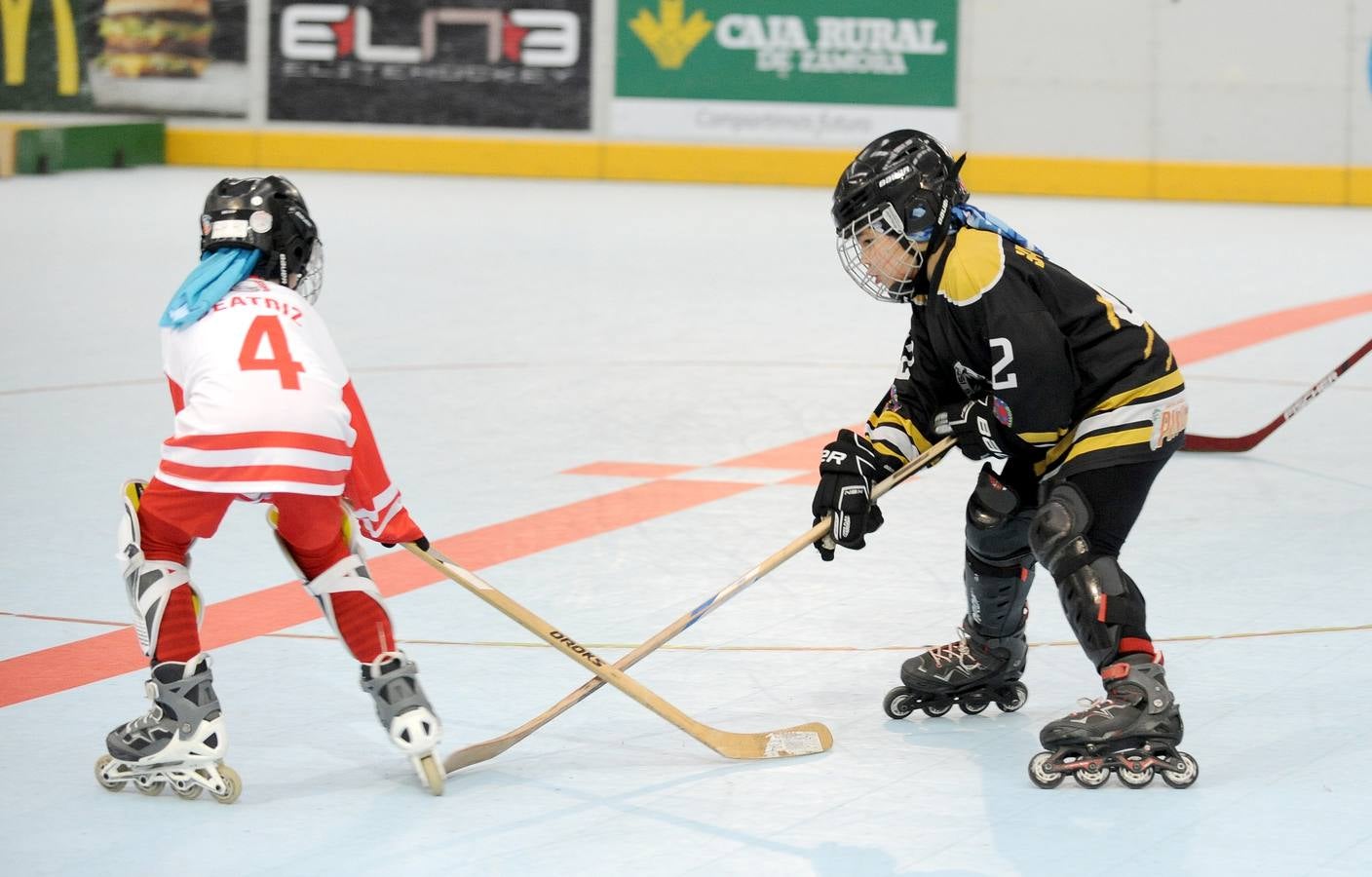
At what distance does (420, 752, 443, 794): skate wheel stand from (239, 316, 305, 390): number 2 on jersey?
68 cm

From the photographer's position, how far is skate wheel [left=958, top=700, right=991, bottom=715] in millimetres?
3574

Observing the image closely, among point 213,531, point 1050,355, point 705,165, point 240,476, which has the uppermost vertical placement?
point 705,165

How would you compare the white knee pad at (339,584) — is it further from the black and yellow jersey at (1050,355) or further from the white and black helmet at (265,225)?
the black and yellow jersey at (1050,355)

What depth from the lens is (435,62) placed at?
1493 centimetres

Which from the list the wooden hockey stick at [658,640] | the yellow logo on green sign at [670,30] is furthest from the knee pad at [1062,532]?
the yellow logo on green sign at [670,30]

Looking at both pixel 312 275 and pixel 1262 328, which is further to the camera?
pixel 1262 328

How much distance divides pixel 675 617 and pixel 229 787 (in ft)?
4.47

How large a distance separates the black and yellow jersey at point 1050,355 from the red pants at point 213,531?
1.14m

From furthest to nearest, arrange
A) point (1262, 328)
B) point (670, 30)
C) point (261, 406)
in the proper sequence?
point (670, 30), point (1262, 328), point (261, 406)

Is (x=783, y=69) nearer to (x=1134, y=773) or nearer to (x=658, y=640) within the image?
(x=658, y=640)

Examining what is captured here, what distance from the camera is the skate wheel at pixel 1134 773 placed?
10.3ft

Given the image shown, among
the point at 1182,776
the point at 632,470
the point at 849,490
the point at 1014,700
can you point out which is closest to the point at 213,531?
the point at 849,490

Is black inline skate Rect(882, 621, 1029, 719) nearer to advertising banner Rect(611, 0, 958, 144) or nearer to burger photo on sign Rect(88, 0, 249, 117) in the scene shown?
advertising banner Rect(611, 0, 958, 144)

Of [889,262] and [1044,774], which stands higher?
[889,262]
